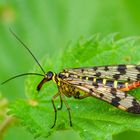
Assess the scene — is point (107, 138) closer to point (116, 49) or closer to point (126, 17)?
point (116, 49)

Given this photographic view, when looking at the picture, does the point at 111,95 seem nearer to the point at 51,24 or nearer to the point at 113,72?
the point at 113,72

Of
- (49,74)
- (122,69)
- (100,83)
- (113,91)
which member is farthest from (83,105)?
(122,69)

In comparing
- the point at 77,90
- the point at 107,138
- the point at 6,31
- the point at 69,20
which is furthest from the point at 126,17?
the point at 107,138

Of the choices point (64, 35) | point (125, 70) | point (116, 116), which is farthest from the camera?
point (64, 35)

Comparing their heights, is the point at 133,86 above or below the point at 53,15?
below

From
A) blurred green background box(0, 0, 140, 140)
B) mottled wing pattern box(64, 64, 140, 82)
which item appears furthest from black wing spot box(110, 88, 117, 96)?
blurred green background box(0, 0, 140, 140)

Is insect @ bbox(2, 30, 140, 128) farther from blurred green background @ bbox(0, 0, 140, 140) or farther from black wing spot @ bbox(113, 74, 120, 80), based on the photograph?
blurred green background @ bbox(0, 0, 140, 140)

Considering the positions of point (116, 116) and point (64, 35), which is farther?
point (64, 35)
